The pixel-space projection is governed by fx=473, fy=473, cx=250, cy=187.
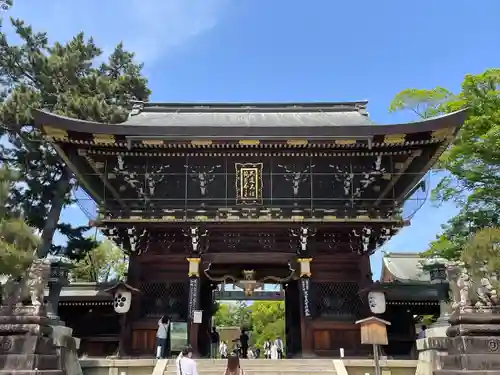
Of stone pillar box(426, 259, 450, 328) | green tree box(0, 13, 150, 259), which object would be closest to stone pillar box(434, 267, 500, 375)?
stone pillar box(426, 259, 450, 328)

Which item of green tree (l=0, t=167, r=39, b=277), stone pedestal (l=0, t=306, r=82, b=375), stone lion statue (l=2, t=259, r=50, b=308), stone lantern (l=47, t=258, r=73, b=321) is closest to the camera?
green tree (l=0, t=167, r=39, b=277)

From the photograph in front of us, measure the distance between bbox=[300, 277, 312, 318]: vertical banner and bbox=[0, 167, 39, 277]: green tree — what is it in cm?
888

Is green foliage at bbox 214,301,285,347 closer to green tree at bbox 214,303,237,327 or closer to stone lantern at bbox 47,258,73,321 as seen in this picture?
green tree at bbox 214,303,237,327

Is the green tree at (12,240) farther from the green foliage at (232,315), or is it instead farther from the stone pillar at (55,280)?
the green foliage at (232,315)

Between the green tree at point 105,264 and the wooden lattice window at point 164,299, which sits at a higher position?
the green tree at point 105,264

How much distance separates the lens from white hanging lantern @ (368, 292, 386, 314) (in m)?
15.9

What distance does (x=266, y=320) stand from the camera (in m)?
57.2

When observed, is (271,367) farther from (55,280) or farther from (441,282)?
(55,280)

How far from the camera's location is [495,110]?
17.5 metres

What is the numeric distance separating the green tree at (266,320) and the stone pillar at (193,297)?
3851 cm

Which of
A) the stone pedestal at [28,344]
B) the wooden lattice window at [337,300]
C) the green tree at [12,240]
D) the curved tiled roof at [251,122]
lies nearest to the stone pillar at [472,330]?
the wooden lattice window at [337,300]

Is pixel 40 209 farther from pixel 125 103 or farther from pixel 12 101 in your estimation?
pixel 125 103

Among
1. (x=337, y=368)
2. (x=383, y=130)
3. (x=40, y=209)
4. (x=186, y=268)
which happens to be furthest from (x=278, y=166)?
(x=40, y=209)

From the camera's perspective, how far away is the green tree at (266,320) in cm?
5359
